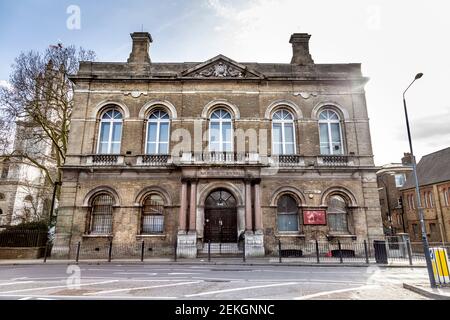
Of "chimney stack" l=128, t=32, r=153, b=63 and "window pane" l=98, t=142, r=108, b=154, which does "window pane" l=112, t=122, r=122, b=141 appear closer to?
"window pane" l=98, t=142, r=108, b=154

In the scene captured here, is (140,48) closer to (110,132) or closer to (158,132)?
(110,132)

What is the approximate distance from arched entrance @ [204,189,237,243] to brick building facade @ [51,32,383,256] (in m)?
0.06

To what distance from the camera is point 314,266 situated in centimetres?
1184

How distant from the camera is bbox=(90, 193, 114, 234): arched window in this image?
626 inches

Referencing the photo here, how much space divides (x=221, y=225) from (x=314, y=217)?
548 cm

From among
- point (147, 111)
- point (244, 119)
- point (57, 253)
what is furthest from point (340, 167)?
point (57, 253)

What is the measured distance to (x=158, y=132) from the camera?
1739 centimetres

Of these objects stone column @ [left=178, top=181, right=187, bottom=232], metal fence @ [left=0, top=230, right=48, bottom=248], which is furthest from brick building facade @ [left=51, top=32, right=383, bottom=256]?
metal fence @ [left=0, top=230, right=48, bottom=248]

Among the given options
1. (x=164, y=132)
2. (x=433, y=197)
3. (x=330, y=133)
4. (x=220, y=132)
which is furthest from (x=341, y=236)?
(x=433, y=197)

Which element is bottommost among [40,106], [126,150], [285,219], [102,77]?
[285,219]

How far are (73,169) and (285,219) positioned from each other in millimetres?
13133

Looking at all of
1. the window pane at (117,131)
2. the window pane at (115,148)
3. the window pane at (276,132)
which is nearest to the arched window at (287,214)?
the window pane at (276,132)

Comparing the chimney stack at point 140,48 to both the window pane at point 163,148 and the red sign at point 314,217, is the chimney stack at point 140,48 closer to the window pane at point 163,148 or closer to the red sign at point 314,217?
the window pane at point 163,148
